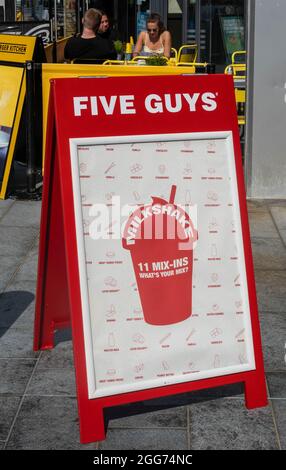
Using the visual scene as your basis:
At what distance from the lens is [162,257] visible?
4.52m

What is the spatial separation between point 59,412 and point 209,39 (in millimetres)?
13365

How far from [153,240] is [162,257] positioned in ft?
0.34

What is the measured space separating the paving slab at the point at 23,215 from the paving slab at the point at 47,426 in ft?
12.9

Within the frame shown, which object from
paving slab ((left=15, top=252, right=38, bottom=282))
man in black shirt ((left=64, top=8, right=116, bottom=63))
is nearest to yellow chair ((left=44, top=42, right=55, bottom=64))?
man in black shirt ((left=64, top=8, right=116, bottom=63))

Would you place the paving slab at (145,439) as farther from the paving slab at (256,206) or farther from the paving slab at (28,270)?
the paving slab at (256,206)

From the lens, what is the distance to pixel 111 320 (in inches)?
175

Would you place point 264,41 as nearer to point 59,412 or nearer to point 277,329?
point 277,329

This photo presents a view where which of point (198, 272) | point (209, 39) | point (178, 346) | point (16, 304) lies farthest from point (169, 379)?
point (209, 39)

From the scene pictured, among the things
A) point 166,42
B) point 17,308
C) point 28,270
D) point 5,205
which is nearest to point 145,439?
point 17,308

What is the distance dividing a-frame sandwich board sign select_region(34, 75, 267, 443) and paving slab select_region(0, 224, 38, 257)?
3102mm

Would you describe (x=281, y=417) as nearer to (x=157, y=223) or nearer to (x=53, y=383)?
(x=157, y=223)

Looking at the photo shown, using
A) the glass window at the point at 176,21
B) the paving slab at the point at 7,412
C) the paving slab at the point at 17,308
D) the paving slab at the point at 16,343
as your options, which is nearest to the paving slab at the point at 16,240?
the paving slab at the point at 17,308

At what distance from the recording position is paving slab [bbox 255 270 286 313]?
6.21 metres

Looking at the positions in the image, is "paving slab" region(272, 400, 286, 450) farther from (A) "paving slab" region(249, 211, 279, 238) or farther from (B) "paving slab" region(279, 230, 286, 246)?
(A) "paving slab" region(249, 211, 279, 238)
